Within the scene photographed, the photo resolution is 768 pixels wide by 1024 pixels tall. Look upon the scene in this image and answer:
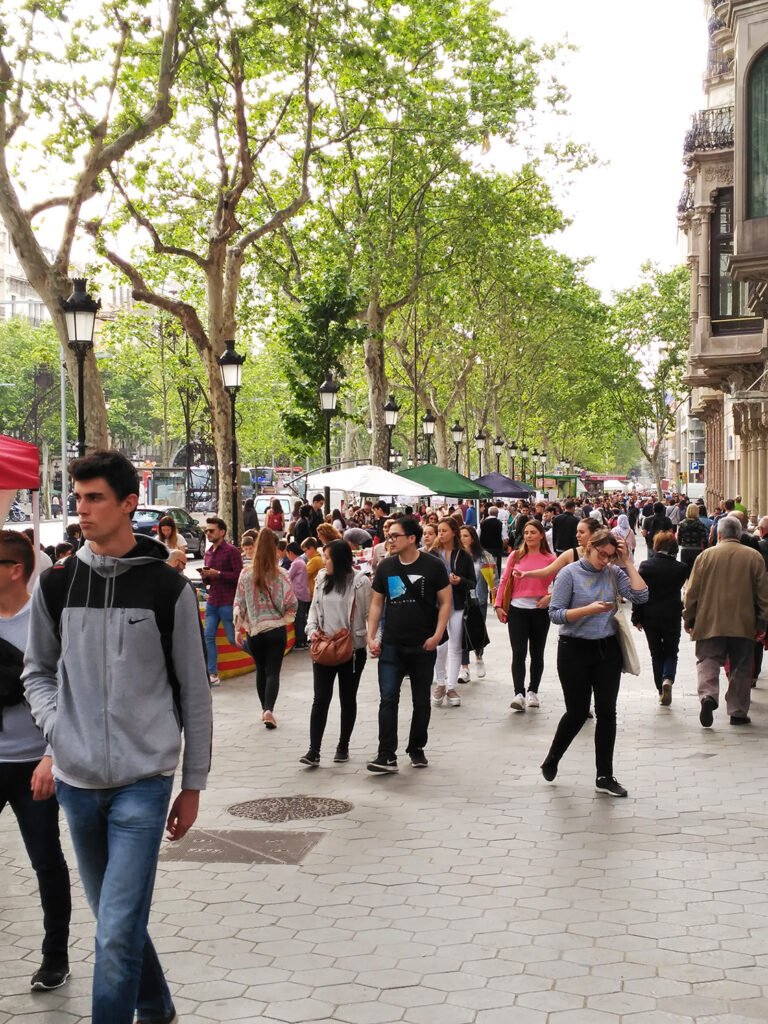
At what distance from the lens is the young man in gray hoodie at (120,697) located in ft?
12.2

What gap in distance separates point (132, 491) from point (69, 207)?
43.4 feet

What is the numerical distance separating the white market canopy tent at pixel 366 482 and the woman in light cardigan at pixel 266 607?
32.0 ft

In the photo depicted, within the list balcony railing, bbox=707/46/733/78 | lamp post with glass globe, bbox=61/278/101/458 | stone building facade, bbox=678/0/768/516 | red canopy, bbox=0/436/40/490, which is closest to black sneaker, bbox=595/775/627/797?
red canopy, bbox=0/436/40/490

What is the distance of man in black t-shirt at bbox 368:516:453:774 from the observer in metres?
8.69

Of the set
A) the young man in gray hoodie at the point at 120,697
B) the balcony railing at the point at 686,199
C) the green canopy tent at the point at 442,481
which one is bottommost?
the young man in gray hoodie at the point at 120,697

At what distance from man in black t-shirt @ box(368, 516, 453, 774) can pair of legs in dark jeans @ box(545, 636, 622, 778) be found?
3.30ft

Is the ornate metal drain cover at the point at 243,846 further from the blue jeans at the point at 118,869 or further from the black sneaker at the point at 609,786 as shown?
the blue jeans at the point at 118,869

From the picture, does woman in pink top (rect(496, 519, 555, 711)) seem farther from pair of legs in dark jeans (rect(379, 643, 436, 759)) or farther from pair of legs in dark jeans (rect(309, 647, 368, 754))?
pair of legs in dark jeans (rect(379, 643, 436, 759))

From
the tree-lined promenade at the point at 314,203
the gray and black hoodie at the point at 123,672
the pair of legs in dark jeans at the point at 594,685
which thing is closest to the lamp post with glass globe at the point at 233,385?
the tree-lined promenade at the point at 314,203

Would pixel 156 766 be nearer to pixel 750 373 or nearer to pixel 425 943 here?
pixel 425 943

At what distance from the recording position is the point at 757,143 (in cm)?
1914

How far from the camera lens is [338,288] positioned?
2230cm

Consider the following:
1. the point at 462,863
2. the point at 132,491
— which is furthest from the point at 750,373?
the point at 132,491

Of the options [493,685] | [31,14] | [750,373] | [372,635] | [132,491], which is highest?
[31,14]
